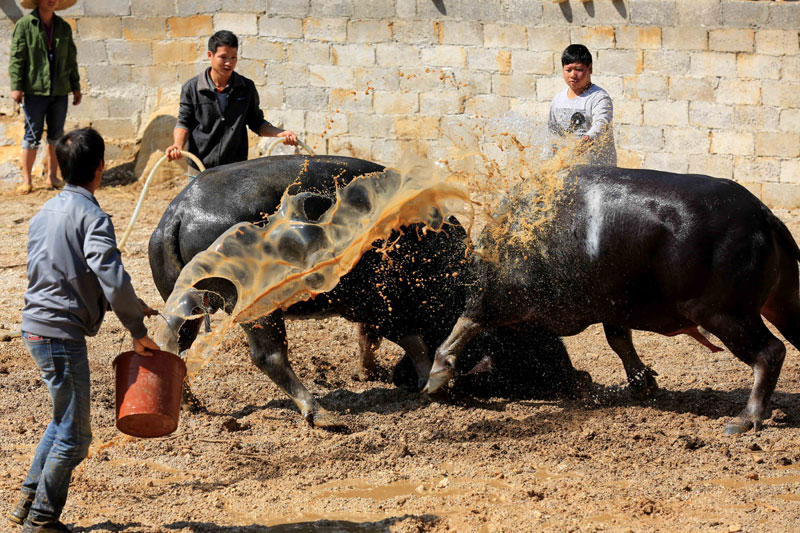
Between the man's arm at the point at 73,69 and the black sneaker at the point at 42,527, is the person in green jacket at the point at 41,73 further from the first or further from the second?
the black sneaker at the point at 42,527

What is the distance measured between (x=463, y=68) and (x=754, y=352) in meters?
7.06

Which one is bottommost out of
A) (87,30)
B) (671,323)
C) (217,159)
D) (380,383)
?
(380,383)

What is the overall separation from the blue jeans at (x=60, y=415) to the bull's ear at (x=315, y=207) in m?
1.89

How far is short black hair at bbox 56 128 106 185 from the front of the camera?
3.75m

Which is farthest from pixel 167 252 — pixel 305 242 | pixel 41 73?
pixel 41 73

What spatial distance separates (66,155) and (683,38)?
8494 mm

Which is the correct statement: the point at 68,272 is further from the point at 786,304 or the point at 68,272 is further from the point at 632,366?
the point at 786,304

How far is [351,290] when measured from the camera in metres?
5.58

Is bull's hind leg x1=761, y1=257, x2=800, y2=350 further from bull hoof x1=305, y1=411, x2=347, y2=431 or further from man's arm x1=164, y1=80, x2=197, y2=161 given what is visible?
man's arm x1=164, y1=80, x2=197, y2=161

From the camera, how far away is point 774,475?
450 centimetres

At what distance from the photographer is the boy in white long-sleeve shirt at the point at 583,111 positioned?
6.34 meters

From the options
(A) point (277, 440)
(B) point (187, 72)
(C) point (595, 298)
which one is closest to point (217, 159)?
(A) point (277, 440)

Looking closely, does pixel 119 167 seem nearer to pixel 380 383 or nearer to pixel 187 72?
pixel 187 72

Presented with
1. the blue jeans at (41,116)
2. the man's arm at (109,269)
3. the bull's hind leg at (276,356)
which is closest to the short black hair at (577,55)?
the bull's hind leg at (276,356)
